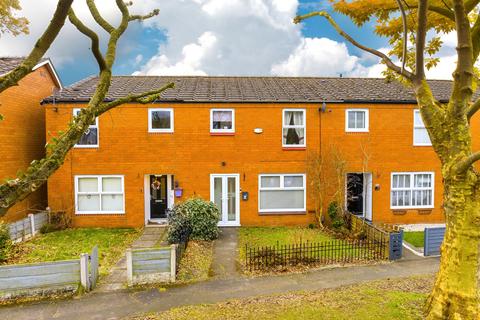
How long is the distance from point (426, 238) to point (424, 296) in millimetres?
3911

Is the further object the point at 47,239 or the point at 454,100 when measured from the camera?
the point at 47,239

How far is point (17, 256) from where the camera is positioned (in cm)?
1055

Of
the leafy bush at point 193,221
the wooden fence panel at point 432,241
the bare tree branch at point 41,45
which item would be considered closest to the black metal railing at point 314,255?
the wooden fence panel at point 432,241

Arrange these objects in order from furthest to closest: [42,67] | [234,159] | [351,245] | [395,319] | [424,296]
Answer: [42,67] < [234,159] < [351,245] < [424,296] < [395,319]

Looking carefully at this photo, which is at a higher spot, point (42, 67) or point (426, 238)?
point (42, 67)

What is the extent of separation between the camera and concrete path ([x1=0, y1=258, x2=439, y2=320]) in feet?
23.7

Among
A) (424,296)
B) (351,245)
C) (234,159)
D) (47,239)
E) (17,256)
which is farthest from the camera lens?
(234,159)

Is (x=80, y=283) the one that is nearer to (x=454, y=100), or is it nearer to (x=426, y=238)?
(x=454, y=100)

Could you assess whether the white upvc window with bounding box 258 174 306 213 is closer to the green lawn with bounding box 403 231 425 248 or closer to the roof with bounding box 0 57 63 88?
the green lawn with bounding box 403 231 425 248

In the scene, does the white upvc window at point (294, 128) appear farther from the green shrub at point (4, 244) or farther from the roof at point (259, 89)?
the green shrub at point (4, 244)

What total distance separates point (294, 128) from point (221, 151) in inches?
141

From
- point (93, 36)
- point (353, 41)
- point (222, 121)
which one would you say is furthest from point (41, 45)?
point (222, 121)

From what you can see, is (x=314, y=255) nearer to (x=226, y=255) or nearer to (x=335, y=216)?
(x=226, y=255)

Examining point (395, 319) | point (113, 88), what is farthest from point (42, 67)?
point (395, 319)
